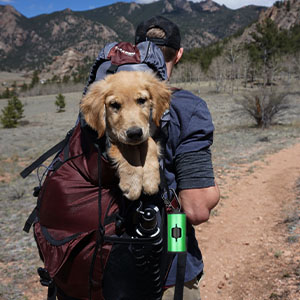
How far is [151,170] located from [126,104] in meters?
0.55

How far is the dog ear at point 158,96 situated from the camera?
2.03 metres

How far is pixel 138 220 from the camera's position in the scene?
5.55ft

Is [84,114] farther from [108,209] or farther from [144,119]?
[108,209]

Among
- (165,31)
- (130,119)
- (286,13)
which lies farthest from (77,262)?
(286,13)

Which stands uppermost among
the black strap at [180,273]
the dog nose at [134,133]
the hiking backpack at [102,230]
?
the dog nose at [134,133]

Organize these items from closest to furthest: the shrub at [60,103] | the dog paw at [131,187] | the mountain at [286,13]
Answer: the dog paw at [131,187]
the shrub at [60,103]
the mountain at [286,13]

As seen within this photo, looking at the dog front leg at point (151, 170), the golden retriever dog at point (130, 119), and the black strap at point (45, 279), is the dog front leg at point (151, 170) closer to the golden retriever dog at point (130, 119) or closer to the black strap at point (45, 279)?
the golden retriever dog at point (130, 119)

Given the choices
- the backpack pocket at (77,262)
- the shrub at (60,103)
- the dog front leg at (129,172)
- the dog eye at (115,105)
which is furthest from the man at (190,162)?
the shrub at (60,103)

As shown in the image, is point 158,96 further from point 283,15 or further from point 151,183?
point 283,15

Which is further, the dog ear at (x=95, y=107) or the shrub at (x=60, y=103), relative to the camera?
the shrub at (x=60, y=103)

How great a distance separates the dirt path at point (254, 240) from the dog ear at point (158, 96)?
3.78 meters

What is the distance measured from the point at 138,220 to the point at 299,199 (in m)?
7.28

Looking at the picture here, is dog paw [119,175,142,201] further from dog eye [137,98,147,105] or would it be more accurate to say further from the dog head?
dog eye [137,98,147,105]

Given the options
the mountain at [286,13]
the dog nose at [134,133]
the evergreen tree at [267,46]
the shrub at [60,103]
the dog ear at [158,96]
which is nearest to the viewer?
the dog nose at [134,133]
